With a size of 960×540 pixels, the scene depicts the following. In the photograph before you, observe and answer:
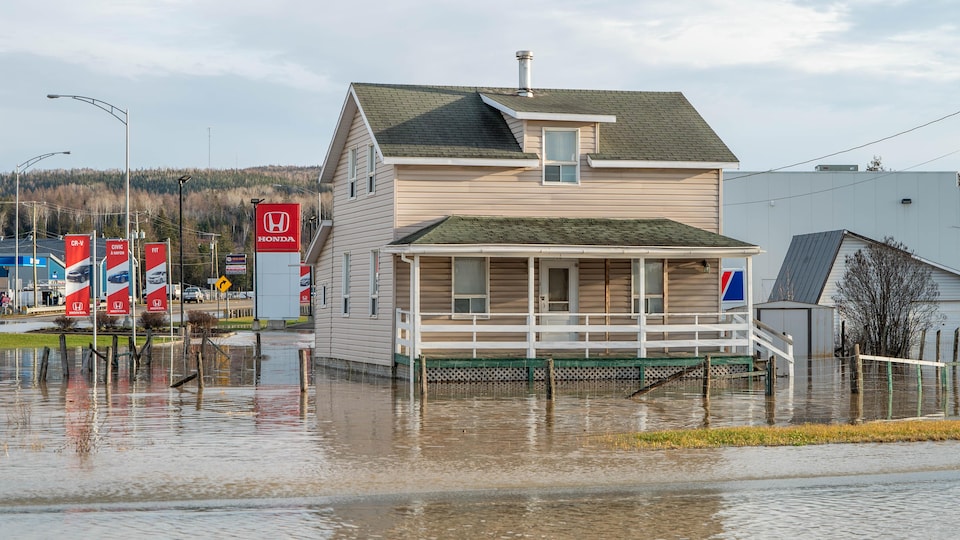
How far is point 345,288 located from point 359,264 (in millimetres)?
1728

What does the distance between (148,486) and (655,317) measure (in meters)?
20.3

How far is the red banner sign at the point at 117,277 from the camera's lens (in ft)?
120

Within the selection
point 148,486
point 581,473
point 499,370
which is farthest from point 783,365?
point 148,486

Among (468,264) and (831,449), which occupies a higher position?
(468,264)

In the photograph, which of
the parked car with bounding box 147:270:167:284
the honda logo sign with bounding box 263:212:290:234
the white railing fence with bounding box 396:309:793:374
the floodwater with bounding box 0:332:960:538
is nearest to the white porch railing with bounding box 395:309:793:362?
the white railing fence with bounding box 396:309:793:374

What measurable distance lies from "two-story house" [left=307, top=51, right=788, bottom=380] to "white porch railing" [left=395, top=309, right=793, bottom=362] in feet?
0.18

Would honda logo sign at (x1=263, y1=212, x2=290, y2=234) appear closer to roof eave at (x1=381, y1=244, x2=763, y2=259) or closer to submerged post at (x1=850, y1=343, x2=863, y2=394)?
roof eave at (x1=381, y1=244, x2=763, y2=259)

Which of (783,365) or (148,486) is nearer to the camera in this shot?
(148,486)

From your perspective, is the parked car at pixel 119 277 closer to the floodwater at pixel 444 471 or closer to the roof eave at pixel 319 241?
the roof eave at pixel 319 241

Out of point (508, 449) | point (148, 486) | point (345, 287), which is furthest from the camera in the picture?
point (345, 287)

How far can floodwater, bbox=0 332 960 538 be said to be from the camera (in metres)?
12.5

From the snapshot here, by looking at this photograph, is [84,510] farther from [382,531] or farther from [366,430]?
[366,430]

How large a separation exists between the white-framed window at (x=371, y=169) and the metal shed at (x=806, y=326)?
17.3 meters

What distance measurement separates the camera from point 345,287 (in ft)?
120
